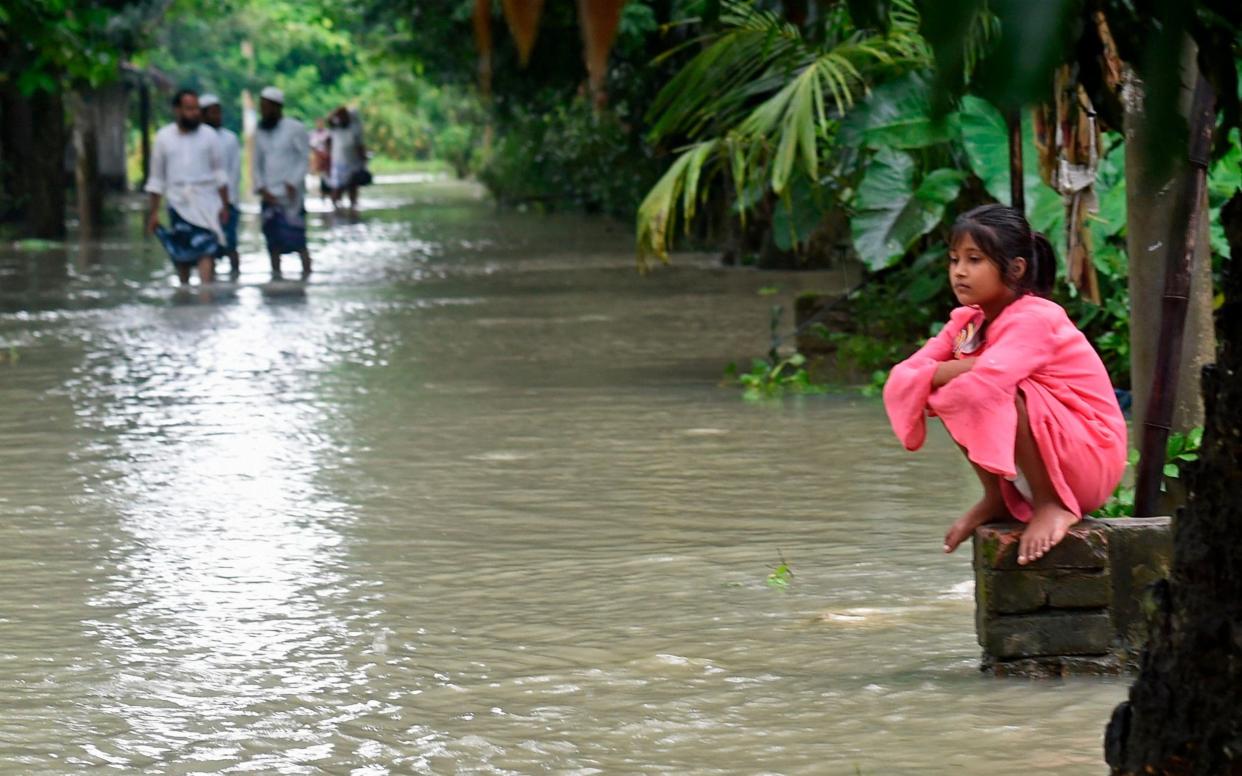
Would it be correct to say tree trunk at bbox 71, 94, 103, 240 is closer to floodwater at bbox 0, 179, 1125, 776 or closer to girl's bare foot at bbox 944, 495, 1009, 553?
floodwater at bbox 0, 179, 1125, 776

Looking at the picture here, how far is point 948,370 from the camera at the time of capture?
4.70 metres

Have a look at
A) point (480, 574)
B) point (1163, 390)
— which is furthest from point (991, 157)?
point (1163, 390)

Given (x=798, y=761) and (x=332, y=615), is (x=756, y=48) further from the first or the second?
(x=798, y=761)

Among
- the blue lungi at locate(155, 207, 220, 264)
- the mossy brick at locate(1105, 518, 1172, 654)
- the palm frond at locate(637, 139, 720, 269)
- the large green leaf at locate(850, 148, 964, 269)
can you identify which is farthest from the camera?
the blue lungi at locate(155, 207, 220, 264)

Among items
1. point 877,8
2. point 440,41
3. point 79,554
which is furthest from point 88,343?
point 440,41

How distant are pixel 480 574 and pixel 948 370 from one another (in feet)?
6.73

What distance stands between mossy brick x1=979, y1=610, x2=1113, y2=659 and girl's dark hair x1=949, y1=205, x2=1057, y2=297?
0.77 m

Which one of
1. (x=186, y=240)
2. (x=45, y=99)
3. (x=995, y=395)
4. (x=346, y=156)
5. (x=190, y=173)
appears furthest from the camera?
(x=346, y=156)

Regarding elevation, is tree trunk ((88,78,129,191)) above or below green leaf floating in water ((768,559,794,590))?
above

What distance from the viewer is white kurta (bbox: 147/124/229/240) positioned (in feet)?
56.1

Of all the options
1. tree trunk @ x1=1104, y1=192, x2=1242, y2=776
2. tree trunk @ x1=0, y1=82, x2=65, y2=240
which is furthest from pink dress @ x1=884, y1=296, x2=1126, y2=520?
tree trunk @ x1=0, y1=82, x2=65, y2=240

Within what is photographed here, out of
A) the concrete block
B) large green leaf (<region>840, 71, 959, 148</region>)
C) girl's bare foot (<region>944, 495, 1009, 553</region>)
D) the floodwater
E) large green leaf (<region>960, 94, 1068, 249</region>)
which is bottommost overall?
the floodwater

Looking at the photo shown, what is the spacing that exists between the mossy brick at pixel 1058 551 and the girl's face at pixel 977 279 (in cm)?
55

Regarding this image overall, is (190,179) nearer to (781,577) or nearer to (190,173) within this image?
(190,173)
